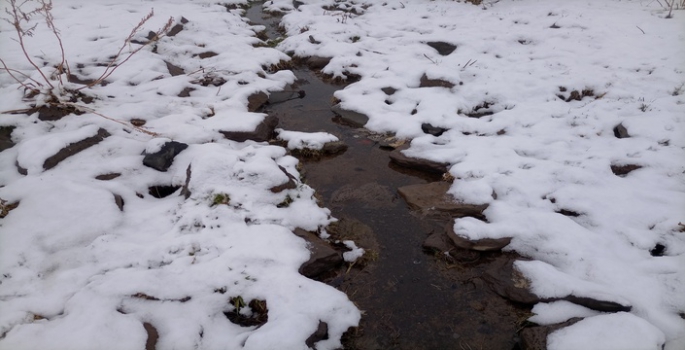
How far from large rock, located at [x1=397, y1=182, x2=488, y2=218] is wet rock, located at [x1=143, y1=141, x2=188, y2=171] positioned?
2.86 meters

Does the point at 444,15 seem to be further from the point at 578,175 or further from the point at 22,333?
A: the point at 22,333

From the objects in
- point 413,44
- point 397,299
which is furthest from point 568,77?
point 397,299

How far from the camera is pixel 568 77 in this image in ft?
20.8

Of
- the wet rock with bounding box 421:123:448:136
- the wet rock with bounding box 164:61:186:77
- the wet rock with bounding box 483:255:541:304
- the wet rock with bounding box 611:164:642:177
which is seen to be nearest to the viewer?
the wet rock with bounding box 483:255:541:304

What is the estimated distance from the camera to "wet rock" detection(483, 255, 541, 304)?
321 centimetres

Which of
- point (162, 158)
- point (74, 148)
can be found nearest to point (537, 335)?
point (162, 158)

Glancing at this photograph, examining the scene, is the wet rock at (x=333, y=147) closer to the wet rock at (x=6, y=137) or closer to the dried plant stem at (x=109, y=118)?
the dried plant stem at (x=109, y=118)

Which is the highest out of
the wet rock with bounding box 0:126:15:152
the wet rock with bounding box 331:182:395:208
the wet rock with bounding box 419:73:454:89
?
the wet rock with bounding box 419:73:454:89

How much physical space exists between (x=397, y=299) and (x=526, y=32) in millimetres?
7507

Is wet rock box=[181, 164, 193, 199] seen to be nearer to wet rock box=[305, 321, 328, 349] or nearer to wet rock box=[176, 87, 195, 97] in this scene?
wet rock box=[305, 321, 328, 349]

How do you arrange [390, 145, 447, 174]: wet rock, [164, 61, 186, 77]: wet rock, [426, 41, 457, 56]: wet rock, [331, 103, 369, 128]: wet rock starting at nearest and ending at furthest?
[390, 145, 447, 174]: wet rock
[331, 103, 369, 128]: wet rock
[164, 61, 186, 77]: wet rock
[426, 41, 457, 56]: wet rock

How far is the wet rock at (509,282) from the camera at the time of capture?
321cm

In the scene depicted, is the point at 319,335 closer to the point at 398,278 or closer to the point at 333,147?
the point at 398,278

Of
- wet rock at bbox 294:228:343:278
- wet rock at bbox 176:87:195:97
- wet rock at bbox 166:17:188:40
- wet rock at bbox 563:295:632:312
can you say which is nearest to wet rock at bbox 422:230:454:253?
wet rock at bbox 294:228:343:278
